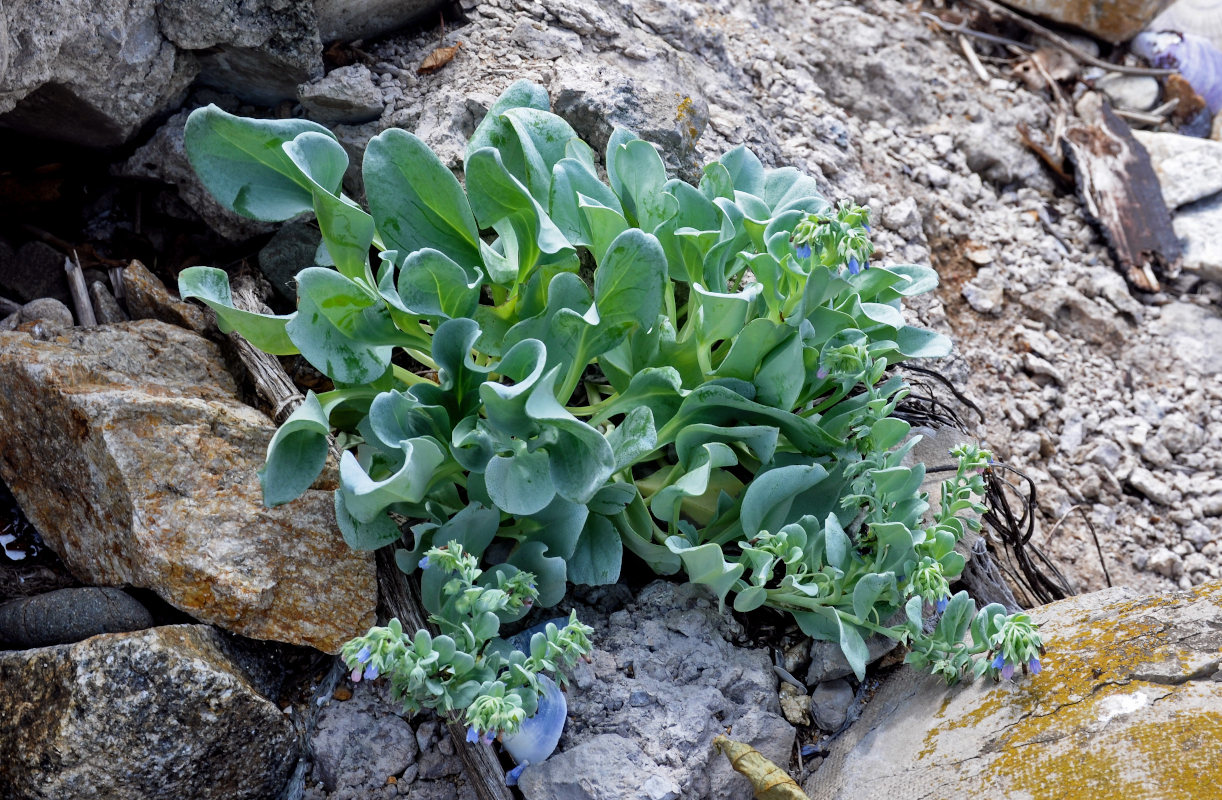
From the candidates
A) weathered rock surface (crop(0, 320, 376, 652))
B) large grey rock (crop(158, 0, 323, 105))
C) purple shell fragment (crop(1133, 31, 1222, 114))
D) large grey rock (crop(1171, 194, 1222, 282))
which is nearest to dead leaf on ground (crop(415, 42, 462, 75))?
large grey rock (crop(158, 0, 323, 105))

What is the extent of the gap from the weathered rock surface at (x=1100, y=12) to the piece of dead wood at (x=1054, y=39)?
0.22 feet

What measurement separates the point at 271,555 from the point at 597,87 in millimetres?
1442

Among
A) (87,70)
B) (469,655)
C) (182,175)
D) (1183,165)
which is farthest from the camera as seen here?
(1183,165)

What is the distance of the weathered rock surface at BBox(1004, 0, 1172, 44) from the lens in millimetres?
4590

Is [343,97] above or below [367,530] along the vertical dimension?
above

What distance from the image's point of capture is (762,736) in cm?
192

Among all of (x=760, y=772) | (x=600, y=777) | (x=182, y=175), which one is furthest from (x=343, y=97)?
(x=760, y=772)

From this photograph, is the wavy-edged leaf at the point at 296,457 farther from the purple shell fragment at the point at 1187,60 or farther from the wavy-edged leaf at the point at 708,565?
the purple shell fragment at the point at 1187,60

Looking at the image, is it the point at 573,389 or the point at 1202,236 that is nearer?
the point at 573,389

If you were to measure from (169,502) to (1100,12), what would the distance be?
4666mm

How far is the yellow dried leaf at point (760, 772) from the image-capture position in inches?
68.6

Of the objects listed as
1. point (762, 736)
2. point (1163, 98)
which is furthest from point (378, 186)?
point (1163, 98)

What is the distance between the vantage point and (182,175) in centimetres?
255

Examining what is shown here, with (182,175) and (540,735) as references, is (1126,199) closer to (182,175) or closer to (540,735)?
(540,735)
